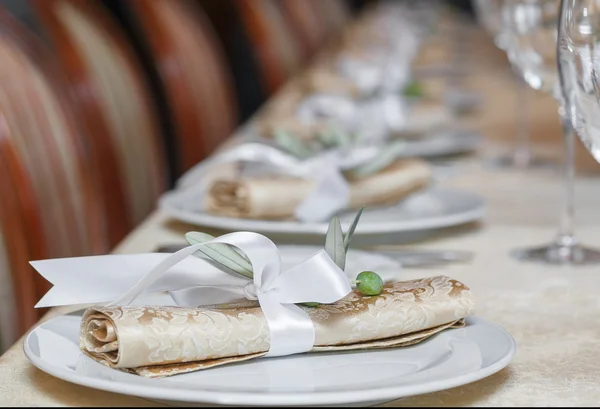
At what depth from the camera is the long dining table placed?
52 cm

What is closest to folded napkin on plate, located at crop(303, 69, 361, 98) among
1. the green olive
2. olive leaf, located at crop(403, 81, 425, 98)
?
olive leaf, located at crop(403, 81, 425, 98)

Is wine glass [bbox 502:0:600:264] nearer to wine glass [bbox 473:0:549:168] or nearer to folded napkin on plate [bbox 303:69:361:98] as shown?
wine glass [bbox 473:0:549:168]

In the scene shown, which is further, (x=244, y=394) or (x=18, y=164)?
(x=18, y=164)

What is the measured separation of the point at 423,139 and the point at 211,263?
0.94m

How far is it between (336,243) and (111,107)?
1305 millimetres

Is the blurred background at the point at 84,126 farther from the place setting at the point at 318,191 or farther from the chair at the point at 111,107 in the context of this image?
the place setting at the point at 318,191

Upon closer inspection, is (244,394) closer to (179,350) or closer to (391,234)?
(179,350)

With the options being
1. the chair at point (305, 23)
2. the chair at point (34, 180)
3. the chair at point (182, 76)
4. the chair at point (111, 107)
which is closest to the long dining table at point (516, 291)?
the chair at point (34, 180)

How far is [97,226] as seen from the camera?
4.83ft

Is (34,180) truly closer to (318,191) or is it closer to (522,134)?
(318,191)

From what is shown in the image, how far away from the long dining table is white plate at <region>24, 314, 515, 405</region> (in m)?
0.02

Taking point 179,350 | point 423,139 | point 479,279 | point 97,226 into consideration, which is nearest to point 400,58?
point 423,139

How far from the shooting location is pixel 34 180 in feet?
4.11

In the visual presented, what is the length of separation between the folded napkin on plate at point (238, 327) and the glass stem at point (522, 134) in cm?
80
